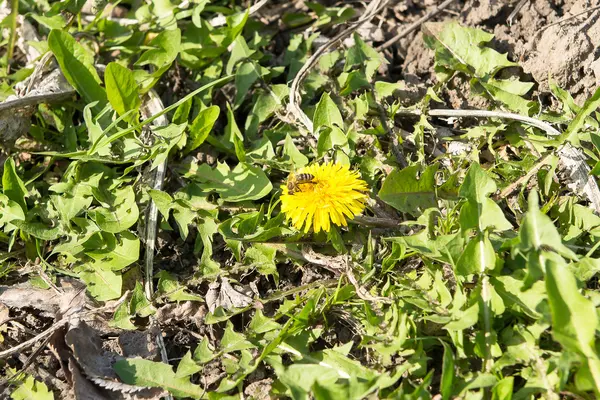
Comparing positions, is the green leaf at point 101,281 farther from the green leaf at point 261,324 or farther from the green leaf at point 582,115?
the green leaf at point 582,115

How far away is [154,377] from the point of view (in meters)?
2.59

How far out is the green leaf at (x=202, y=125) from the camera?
125 inches

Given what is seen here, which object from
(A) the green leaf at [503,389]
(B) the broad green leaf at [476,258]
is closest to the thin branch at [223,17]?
(B) the broad green leaf at [476,258]

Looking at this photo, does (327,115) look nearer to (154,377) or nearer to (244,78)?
(244,78)

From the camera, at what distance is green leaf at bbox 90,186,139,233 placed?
9.72 feet

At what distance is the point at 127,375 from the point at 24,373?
514 mm

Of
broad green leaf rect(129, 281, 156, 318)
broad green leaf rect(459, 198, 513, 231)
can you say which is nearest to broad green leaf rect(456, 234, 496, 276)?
broad green leaf rect(459, 198, 513, 231)

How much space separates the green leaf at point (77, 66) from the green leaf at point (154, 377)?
1.40 m

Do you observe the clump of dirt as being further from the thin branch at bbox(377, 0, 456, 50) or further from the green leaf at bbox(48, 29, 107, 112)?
the green leaf at bbox(48, 29, 107, 112)

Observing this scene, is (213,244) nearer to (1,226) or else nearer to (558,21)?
(1,226)

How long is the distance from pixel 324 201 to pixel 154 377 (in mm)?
1004

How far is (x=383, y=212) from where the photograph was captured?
299 centimetres

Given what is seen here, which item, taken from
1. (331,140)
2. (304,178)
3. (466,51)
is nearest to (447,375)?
(304,178)

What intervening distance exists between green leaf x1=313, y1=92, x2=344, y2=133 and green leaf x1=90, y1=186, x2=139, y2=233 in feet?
3.16
